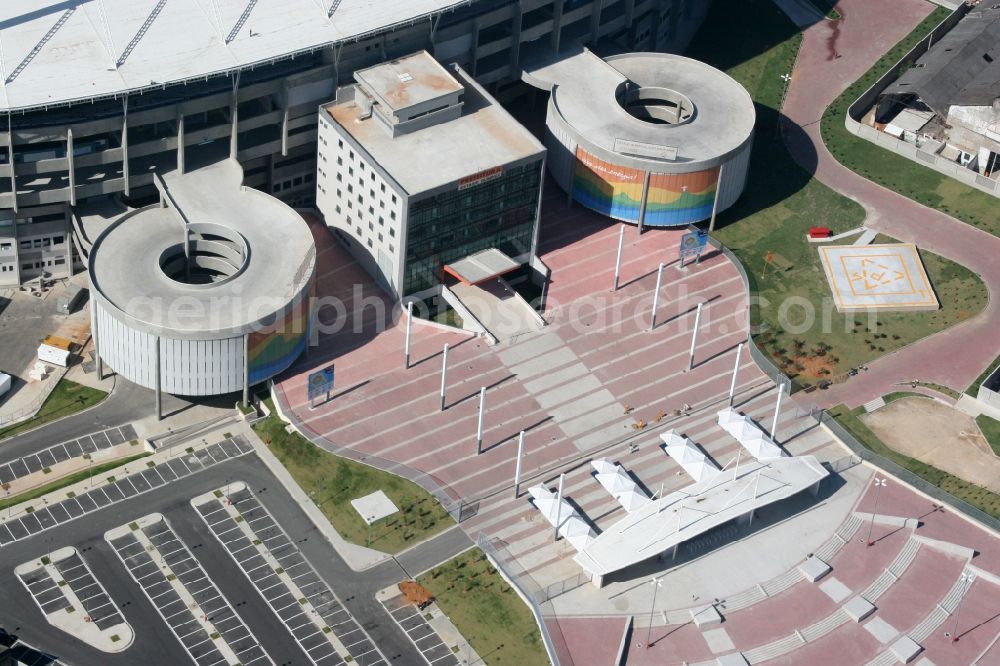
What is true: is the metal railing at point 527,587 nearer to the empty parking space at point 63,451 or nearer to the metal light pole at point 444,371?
the metal light pole at point 444,371

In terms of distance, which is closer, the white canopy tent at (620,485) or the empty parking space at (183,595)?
the empty parking space at (183,595)

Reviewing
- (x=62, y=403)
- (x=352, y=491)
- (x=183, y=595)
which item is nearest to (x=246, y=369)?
(x=352, y=491)

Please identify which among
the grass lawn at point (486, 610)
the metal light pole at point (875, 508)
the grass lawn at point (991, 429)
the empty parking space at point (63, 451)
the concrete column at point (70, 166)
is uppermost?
the concrete column at point (70, 166)

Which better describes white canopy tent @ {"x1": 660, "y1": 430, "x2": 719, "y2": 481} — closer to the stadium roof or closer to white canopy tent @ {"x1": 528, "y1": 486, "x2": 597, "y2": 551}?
white canopy tent @ {"x1": 528, "y1": 486, "x2": 597, "y2": 551}

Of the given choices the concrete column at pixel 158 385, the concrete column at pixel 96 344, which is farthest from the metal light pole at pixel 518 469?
the concrete column at pixel 96 344

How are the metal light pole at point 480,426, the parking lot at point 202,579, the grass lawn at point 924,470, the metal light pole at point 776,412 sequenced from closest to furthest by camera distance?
the parking lot at point 202,579
the metal light pole at point 480,426
the grass lawn at point 924,470
the metal light pole at point 776,412

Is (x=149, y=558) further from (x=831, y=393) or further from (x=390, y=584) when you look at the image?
(x=831, y=393)
